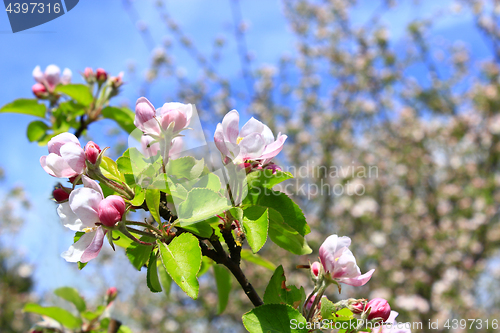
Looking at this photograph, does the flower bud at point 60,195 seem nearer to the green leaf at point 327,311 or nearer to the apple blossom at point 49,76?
the green leaf at point 327,311

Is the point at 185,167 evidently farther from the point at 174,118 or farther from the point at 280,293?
the point at 280,293

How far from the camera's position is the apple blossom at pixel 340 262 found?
0.56 metres

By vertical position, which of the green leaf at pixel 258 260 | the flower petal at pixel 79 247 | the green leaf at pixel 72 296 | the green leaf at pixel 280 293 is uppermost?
the flower petal at pixel 79 247

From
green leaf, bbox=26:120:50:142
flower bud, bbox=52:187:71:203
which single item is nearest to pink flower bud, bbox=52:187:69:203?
flower bud, bbox=52:187:71:203

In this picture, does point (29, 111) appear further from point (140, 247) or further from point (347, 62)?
point (347, 62)

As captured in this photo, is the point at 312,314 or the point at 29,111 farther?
the point at 29,111

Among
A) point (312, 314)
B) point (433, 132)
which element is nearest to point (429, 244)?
point (433, 132)

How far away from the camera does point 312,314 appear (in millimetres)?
583

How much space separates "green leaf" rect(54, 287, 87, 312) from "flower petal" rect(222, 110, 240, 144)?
73 centimetres

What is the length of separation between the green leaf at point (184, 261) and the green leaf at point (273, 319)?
0.11 metres

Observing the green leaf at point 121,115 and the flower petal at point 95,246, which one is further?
the green leaf at point 121,115

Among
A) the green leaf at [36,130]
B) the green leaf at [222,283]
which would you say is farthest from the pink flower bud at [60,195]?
the green leaf at [36,130]

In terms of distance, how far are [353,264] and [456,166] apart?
479cm

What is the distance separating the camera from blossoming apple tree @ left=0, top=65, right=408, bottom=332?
0.50m
